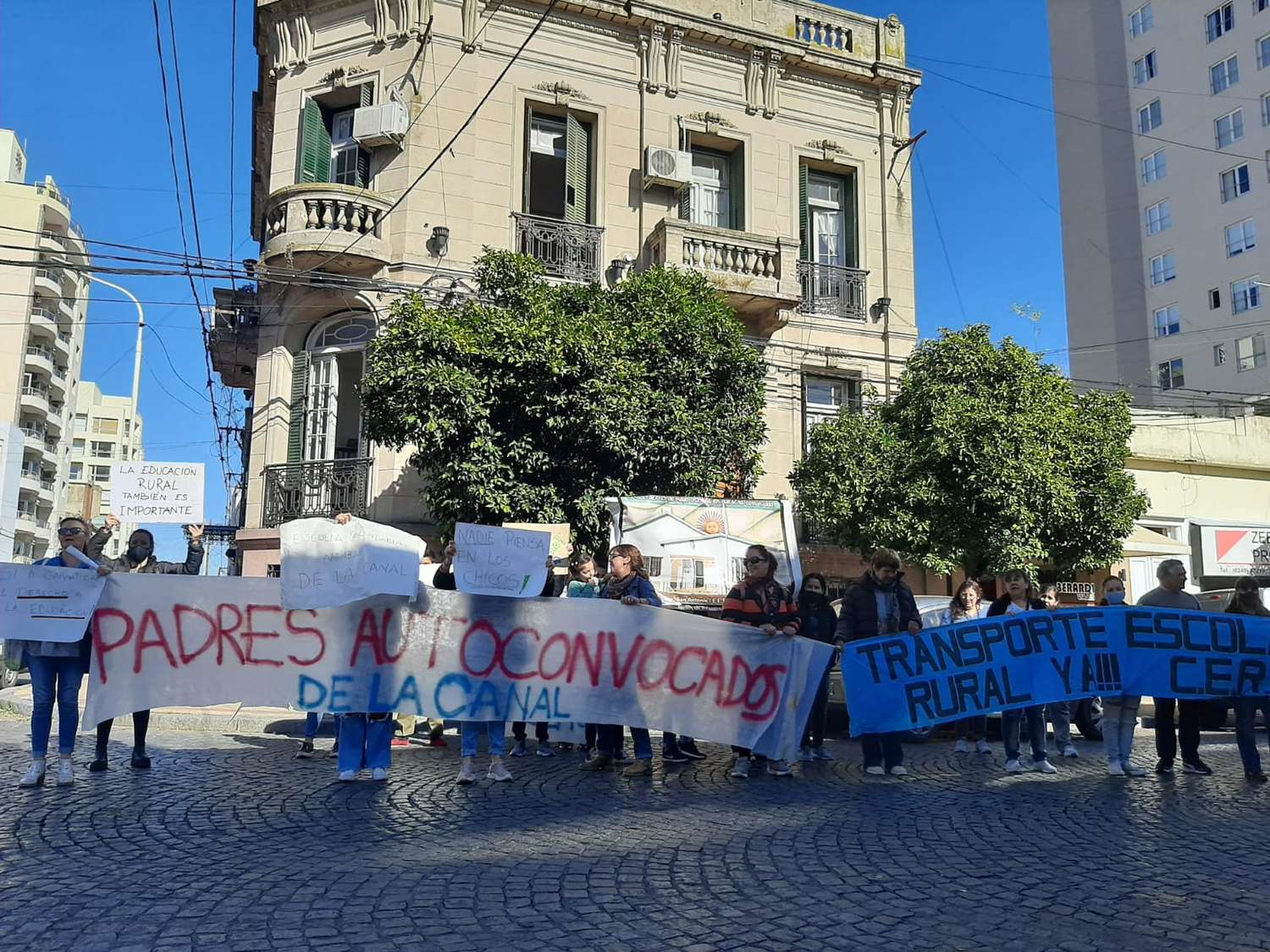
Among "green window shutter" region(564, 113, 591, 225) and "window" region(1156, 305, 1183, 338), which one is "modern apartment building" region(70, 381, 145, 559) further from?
"green window shutter" region(564, 113, 591, 225)

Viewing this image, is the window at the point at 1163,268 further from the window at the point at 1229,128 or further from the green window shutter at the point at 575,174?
the green window shutter at the point at 575,174

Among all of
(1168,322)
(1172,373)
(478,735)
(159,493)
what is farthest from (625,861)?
(1168,322)

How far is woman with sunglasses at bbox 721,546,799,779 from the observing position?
866 centimetres

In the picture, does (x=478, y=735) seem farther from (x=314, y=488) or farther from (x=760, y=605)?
(x=314, y=488)

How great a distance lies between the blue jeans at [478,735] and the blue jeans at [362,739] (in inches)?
22.6

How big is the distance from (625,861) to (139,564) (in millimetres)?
5305

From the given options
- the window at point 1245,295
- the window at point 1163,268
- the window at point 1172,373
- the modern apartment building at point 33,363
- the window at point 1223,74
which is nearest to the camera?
the window at point 1245,295

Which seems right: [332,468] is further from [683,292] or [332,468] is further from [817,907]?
[817,907]

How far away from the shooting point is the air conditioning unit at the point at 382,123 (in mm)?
17281

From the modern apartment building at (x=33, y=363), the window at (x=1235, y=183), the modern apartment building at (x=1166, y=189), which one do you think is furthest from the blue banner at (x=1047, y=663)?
the modern apartment building at (x=33, y=363)

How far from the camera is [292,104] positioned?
1850cm

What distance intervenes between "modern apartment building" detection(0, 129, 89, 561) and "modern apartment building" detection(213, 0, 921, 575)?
48.8 meters

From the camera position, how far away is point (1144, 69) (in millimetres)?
47438

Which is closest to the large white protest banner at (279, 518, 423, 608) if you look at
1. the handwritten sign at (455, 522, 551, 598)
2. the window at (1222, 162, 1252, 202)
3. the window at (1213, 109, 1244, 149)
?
the handwritten sign at (455, 522, 551, 598)
